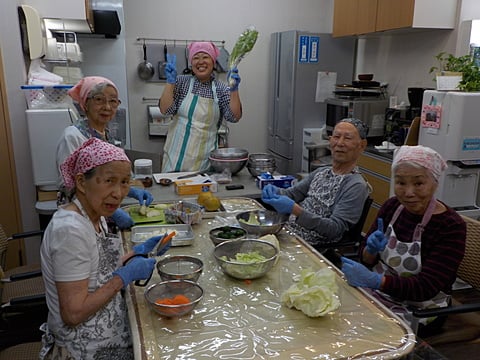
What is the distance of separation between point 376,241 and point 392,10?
112 inches

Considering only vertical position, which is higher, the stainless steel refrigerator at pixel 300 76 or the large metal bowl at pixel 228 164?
the stainless steel refrigerator at pixel 300 76

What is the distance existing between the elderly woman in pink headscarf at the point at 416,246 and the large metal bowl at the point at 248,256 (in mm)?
292

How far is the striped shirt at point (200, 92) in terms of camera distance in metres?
3.20

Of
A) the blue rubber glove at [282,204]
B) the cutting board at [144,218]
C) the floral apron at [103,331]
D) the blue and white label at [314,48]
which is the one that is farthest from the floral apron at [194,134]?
the blue and white label at [314,48]

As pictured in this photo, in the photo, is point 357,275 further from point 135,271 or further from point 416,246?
point 135,271

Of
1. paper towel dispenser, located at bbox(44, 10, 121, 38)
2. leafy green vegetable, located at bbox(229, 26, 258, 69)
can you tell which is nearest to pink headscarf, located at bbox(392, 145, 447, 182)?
leafy green vegetable, located at bbox(229, 26, 258, 69)

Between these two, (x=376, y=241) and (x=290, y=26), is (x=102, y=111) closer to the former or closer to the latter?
(x=376, y=241)

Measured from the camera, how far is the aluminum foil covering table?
1174 mm

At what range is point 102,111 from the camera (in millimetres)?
2193

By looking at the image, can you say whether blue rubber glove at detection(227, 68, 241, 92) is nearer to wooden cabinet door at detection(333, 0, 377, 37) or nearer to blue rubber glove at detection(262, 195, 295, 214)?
blue rubber glove at detection(262, 195, 295, 214)

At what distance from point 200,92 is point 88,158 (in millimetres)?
1973

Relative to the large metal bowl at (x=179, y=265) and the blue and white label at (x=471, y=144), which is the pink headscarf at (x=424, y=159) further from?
the blue and white label at (x=471, y=144)

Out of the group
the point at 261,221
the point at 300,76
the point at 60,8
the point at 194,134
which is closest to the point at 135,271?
the point at 261,221

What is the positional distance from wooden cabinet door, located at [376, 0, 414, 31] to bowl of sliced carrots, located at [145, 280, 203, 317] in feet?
10.5
